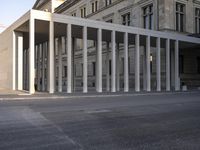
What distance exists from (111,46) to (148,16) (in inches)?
570

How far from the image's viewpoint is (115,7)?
46.8 meters

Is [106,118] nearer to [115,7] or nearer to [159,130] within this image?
[159,130]

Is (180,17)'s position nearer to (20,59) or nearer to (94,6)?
(94,6)

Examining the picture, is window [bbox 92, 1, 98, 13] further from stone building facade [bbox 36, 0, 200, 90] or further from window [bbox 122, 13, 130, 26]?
window [bbox 122, 13, 130, 26]

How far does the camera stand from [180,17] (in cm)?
4025

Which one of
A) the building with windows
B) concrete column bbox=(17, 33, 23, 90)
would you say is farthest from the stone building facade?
concrete column bbox=(17, 33, 23, 90)

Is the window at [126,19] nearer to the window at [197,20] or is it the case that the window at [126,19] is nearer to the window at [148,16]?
the window at [148,16]

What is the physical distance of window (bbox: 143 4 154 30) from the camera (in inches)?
1582

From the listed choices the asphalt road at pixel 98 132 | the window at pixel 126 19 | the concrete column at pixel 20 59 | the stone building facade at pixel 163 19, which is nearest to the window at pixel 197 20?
the stone building facade at pixel 163 19

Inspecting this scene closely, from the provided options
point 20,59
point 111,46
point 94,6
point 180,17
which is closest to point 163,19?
point 180,17

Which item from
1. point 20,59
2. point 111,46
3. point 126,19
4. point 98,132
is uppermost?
point 126,19

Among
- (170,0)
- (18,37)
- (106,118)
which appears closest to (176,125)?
(106,118)

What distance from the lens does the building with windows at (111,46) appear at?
2461cm

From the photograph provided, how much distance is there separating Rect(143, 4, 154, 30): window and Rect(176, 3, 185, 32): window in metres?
3.43
